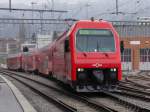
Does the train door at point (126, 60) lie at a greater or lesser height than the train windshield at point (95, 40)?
lesser

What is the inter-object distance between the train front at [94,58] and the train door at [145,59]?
48550mm

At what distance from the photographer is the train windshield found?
71.0 ft

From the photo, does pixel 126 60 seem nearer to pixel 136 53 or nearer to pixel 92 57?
pixel 136 53

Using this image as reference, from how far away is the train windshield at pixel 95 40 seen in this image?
71.0 feet

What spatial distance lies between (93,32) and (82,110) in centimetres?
629

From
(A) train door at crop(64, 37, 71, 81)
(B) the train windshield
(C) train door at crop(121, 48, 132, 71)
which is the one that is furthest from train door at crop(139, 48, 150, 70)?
(B) the train windshield

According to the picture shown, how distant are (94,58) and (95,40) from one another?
102cm

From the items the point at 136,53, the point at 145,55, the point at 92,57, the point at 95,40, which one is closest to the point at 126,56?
the point at 136,53

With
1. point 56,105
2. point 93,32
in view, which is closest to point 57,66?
point 93,32

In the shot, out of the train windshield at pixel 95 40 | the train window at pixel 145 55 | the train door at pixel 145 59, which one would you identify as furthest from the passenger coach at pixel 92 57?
the train window at pixel 145 55

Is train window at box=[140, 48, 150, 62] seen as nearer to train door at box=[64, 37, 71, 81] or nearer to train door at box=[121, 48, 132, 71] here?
train door at box=[121, 48, 132, 71]

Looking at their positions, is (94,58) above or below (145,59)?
above

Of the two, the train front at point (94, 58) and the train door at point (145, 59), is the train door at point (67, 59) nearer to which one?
the train front at point (94, 58)

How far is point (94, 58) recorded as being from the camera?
21250mm
